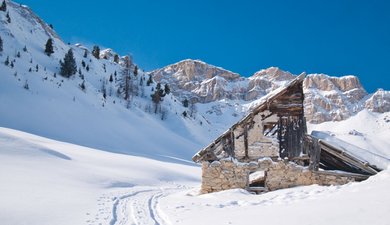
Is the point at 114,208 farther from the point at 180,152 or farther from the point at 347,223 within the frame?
the point at 180,152

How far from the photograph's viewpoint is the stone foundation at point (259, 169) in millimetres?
15445

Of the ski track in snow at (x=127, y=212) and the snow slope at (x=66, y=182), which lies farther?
the snow slope at (x=66, y=182)

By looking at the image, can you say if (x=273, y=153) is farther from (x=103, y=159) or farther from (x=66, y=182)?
(x=103, y=159)

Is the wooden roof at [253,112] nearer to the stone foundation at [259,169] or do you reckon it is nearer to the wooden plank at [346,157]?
the stone foundation at [259,169]

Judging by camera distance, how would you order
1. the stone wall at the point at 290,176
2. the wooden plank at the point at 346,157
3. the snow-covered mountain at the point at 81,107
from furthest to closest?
the snow-covered mountain at the point at 81,107 < the stone wall at the point at 290,176 < the wooden plank at the point at 346,157

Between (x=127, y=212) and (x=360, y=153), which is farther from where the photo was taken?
(x=360, y=153)

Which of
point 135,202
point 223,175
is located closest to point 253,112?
point 223,175

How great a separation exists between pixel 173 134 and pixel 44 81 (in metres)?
19.7

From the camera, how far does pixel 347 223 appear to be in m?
6.61

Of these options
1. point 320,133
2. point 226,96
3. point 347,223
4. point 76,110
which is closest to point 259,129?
point 320,133

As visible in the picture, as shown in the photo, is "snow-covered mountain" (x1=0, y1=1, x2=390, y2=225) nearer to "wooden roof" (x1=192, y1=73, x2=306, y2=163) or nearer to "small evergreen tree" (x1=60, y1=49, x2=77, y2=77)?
"small evergreen tree" (x1=60, y1=49, x2=77, y2=77)

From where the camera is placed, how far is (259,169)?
15.9 m

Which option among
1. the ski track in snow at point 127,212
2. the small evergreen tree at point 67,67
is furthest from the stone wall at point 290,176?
the small evergreen tree at point 67,67

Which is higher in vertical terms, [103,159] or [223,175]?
[103,159]
